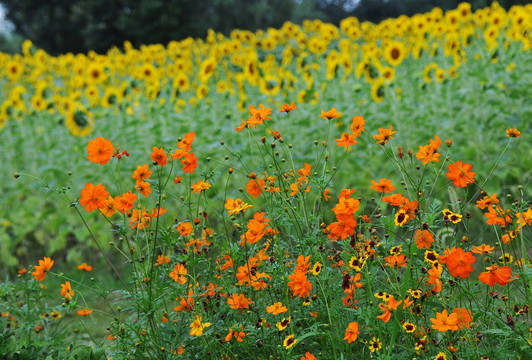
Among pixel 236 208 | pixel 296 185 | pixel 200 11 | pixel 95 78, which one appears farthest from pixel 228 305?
pixel 200 11

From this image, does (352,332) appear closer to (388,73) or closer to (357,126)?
(357,126)

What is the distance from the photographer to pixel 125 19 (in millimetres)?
18594

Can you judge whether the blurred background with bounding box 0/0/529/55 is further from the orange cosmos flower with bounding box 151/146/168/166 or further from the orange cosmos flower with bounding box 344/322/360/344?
the orange cosmos flower with bounding box 344/322/360/344

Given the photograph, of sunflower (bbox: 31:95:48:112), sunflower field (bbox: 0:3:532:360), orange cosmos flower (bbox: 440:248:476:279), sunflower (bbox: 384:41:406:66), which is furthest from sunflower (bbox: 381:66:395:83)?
orange cosmos flower (bbox: 440:248:476:279)

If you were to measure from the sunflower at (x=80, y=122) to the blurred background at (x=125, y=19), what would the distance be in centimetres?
1386

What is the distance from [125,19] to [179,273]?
1829 cm

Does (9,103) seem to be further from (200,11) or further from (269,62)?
(200,11)

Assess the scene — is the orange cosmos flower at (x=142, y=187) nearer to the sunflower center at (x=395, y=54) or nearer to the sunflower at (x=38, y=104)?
the sunflower center at (x=395, y=54)

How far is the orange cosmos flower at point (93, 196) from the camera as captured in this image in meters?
1.62

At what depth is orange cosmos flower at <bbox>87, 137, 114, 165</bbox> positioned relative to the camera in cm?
165

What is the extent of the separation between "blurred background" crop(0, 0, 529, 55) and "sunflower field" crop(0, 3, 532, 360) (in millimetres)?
10201

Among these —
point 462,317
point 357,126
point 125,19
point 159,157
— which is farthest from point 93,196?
point 125,19

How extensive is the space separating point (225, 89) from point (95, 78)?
1660 millimetres

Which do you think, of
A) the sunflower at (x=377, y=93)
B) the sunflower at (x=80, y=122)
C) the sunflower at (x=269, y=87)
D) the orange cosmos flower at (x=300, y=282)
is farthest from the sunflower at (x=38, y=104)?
the orange cosmos flower at (x=300, y=282)
